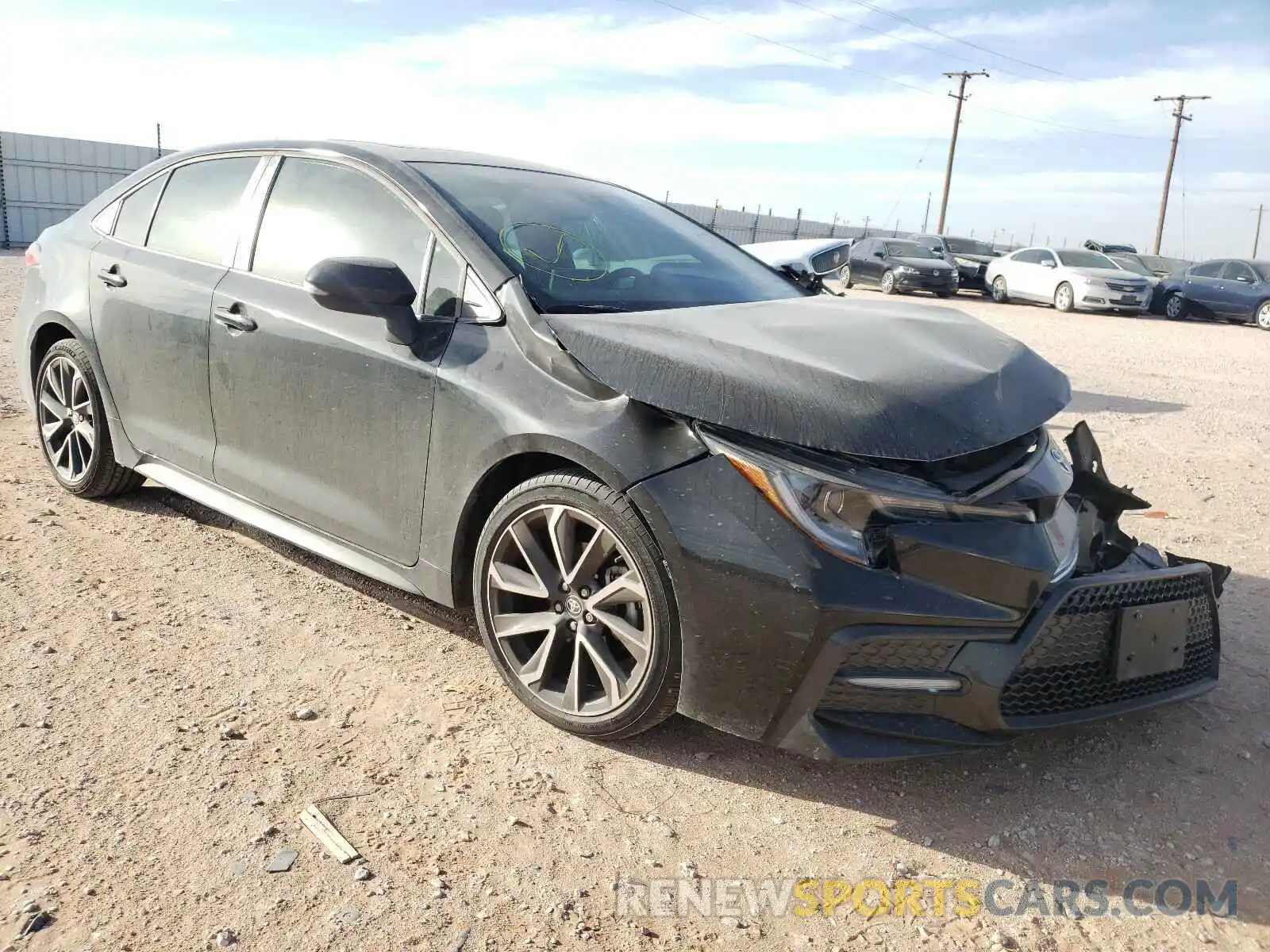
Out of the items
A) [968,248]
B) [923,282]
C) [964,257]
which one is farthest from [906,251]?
[968,248]

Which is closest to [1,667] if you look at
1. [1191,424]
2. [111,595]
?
[111,595]

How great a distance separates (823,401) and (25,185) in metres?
23.0

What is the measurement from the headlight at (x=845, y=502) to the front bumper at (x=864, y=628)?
0.11 feet

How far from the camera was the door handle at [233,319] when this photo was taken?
11.6 ft

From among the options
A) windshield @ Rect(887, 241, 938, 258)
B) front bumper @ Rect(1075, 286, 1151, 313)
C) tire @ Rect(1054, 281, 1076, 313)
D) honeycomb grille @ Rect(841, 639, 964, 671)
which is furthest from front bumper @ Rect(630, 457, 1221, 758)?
windshield @ Rect(887, 241, 938, 258)

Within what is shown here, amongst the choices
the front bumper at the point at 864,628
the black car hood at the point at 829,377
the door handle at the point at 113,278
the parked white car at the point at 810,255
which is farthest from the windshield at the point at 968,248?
the front bumper at the point at 864,628

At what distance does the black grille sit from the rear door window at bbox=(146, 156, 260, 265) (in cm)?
303

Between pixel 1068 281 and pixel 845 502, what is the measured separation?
66.5ft

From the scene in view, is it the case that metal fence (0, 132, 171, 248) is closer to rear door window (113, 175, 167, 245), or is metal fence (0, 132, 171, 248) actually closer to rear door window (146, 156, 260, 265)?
rear door window (113, 175, 167, 245)

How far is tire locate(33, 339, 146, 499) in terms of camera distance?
14.3 feet

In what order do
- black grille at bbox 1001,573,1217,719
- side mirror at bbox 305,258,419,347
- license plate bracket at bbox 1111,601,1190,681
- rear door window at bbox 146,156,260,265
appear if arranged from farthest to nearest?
rear door window at bbox 146,156,260,265
side mirror at bbox 305,258,419,347
license plate bracket at bbox 1111,601,1190,681
black grille at bbox 1001,573,1217,719

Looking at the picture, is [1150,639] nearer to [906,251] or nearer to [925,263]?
[925,263]

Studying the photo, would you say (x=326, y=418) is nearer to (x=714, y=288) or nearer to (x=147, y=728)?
(x=147, y=728)

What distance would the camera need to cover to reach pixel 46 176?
2098 centimetres
